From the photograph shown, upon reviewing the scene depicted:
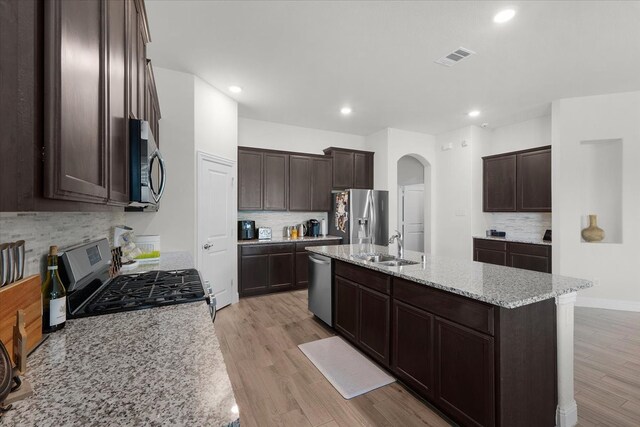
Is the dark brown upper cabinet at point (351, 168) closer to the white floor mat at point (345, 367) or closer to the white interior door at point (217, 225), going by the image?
the white interior door at point (217, 225)

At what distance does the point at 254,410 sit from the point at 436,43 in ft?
11.5

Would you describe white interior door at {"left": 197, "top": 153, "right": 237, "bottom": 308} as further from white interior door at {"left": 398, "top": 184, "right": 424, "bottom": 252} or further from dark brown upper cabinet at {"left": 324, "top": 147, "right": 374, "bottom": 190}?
white interior door at {"left": 398, "top": 184, "right": 424, "bottom": 252}

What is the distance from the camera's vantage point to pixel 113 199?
92 centimetres

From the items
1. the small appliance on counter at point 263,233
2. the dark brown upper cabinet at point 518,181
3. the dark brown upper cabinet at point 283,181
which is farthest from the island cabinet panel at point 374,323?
the dark brown upper cabinet at point 518,181

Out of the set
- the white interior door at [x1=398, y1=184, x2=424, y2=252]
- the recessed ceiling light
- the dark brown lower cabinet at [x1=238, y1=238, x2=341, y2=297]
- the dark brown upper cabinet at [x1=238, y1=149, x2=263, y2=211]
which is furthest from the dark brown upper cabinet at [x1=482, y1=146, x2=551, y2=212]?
the dark brown upper cabinet at [x1=238, y1=149, x2=263, y2=211]

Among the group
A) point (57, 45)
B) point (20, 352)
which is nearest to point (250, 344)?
point (20, 352)

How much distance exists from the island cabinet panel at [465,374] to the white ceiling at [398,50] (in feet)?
8.07

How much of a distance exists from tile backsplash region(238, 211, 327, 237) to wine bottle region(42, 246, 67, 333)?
12.7 ft

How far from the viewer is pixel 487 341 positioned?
1571mm

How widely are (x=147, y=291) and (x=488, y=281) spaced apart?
80.6 inches

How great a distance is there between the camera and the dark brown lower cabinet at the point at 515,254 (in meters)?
4.37

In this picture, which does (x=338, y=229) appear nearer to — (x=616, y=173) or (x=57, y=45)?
(x=616, y=173)

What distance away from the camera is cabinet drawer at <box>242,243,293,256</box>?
4.47 m

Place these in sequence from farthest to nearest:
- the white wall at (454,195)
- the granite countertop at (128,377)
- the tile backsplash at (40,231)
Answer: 1. the white wall at (454,195)
2. the tile backsplash at (40,231)
3. the granite countertop at (128,377)
